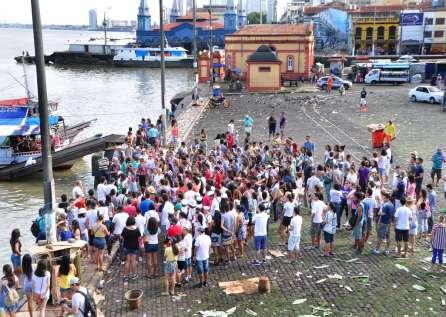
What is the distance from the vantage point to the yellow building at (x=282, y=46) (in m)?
53.3

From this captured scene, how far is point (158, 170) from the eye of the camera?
16953 millimetres

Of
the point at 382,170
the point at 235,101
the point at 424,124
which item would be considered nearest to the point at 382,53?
the point at 235,101

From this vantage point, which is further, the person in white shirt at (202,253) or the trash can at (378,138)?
the trash can at (378,138)

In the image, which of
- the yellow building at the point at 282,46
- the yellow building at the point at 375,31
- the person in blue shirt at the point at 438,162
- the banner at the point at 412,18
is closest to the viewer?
the person in blue shirt at the point at 438,162

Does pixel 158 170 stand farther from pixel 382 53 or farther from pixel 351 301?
pixel 382 53

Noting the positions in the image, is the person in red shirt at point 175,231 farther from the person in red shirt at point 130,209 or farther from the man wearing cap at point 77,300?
the man wearing cap at point 77,300

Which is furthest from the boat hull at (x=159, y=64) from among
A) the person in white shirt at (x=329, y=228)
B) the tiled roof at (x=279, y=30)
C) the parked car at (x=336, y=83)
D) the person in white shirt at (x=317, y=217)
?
the person in white shirt at (x=329, y=228)

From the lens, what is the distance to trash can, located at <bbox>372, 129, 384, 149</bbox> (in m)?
24.8

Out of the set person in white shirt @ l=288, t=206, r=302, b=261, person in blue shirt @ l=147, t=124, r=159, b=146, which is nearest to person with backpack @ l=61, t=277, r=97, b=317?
person in white shirt @ l=288, t=206, r=302, b=261

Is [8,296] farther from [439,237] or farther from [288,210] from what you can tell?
[439,237]

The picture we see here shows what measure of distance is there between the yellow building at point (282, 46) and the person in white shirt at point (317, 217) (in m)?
41.1

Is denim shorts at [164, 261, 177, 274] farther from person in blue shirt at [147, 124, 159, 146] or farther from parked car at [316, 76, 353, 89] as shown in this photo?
parked car at [316, 76, 353, 89]

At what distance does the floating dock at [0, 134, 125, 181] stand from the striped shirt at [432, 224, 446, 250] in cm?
1768

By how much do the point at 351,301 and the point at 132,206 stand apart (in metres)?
5.40
